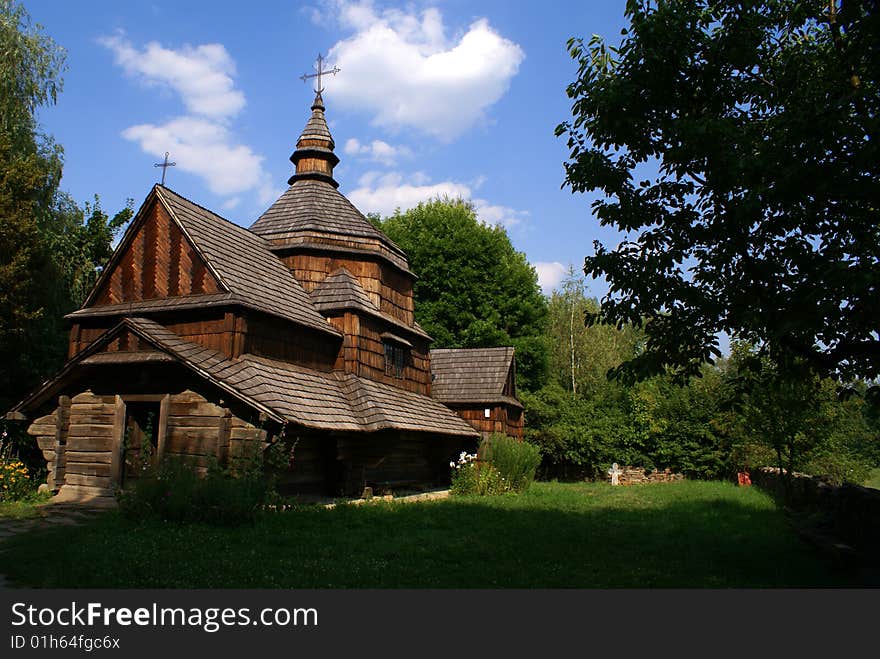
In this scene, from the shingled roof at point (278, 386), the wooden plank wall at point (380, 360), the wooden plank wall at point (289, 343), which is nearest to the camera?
the shingled roof at point (278, 386)

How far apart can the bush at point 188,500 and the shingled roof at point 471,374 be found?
1478cm

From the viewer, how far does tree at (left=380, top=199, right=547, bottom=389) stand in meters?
36.5

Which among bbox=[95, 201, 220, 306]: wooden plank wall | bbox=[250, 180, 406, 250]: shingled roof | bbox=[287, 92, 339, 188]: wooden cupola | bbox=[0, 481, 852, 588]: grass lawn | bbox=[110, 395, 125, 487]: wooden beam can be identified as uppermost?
bbox=[287, 92, 339, 188]: wooden cupola

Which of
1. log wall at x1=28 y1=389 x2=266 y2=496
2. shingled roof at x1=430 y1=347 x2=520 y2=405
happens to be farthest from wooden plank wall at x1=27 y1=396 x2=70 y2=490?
shingled roof at x1=430 y1=347 x2=520 y2=405

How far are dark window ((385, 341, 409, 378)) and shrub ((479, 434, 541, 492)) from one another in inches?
151

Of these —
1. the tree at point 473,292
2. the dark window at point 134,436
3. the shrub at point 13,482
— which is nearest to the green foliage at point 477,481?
the dark window at point 134,436

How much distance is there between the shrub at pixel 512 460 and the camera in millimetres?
20453

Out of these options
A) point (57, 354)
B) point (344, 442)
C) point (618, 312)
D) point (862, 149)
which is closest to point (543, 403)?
point (344, 442)

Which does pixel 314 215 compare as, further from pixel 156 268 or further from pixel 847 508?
pixel 847 508

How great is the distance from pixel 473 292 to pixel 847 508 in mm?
26971

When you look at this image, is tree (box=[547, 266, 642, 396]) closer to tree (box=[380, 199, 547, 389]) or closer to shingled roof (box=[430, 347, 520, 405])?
tree (box=[380, 199, 547, 389])

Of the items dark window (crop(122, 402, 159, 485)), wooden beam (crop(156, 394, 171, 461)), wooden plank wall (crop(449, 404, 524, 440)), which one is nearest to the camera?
wooden beam (crop(156, 394, 171, 461))

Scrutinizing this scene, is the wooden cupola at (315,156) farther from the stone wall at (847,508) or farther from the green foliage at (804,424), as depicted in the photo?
the stone wall at (847,508)

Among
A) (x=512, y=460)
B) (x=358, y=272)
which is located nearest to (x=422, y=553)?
(x=512, y=460)
